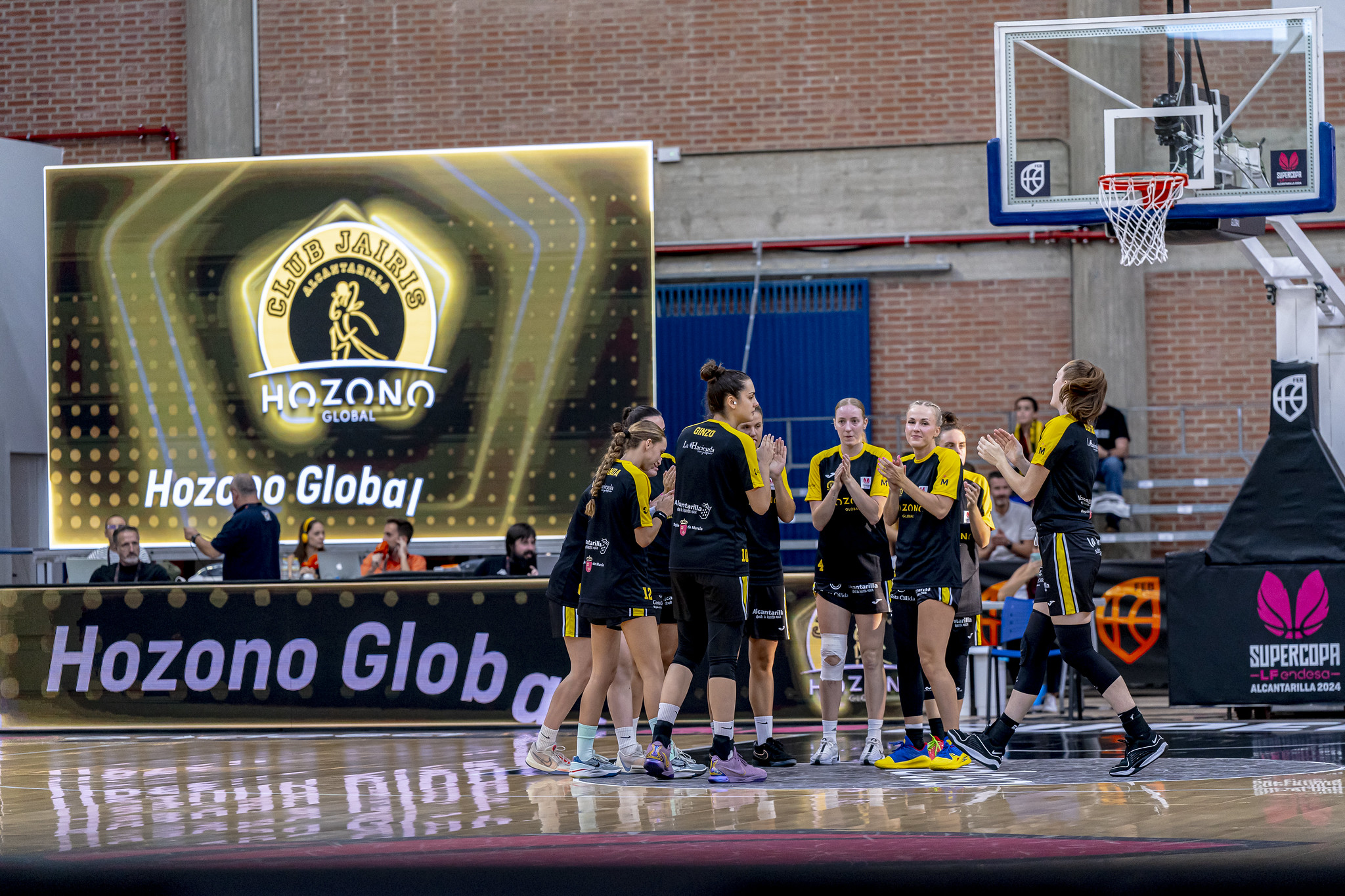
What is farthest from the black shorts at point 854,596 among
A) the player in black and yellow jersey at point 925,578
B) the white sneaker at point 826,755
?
the white sneaker at point 826,755

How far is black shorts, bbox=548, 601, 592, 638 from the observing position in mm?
8406

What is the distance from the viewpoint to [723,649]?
7.81 m

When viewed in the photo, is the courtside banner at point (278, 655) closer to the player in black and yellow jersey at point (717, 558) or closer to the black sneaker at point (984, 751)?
the player in black and yellow jersey at point (717, 558)

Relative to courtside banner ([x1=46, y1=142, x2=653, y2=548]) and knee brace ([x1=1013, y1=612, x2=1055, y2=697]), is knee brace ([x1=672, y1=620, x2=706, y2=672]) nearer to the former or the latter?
knee brace ([x1=1013, y1=612, x2=1055, y2=697])

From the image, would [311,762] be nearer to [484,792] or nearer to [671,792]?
[484,792]

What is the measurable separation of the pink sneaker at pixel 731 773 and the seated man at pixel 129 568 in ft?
23.1

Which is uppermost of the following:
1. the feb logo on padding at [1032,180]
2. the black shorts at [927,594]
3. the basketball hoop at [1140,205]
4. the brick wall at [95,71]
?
the brick wall at [95,71]

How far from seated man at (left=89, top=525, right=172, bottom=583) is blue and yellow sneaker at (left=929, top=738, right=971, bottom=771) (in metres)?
7.65

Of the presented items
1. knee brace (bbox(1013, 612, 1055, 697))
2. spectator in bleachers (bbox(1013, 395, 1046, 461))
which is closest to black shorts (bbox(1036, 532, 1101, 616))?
knee brace (bbox(1013, 612, 1055, 697))

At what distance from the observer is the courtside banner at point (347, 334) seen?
15859mm

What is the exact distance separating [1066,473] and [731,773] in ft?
7.95

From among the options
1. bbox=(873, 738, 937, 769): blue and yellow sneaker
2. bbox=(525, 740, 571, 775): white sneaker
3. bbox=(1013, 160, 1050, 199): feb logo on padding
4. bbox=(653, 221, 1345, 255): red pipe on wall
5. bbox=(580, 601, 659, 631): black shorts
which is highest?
bbox=(653, 221, 1345, 255): red pipe on wall

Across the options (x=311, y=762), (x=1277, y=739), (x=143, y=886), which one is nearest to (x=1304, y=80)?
(x=1277, y=739)

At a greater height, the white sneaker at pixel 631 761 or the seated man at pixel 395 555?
the seated man at pixel 395 555
